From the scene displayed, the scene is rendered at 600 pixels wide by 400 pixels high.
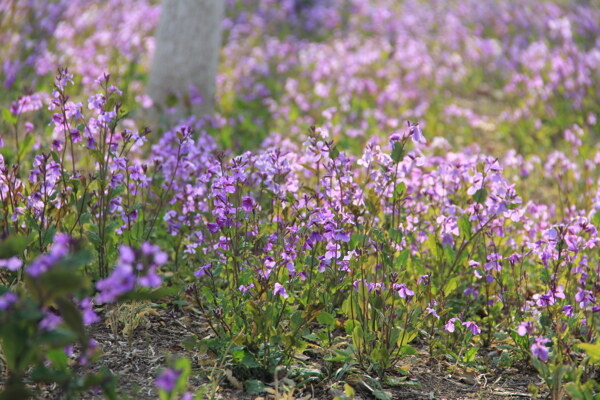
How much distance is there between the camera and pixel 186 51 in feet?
20.5

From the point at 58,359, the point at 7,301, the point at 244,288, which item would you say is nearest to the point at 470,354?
the point at 244,288

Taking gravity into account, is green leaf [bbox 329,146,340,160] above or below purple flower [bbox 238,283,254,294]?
above

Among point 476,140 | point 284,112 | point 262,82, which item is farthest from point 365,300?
point 262,82

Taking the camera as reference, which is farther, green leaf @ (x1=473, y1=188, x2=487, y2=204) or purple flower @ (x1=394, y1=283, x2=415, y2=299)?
green leaf @ (x1=473, y1=188, x2=487, y2=204)

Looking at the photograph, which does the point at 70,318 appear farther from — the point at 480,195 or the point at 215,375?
the point at 480,195

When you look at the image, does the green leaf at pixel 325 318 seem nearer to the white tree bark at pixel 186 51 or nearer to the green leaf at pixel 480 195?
the green leaf at pixel 480 195

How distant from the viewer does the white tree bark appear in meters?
6.14

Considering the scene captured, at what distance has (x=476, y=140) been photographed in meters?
7.01

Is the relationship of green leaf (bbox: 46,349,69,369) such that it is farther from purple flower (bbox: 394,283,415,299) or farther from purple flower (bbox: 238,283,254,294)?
purple flower (bbox: 394,283,415,299)

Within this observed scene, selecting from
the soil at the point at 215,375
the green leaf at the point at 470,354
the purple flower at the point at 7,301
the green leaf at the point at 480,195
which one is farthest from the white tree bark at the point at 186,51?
the purple flower at the point at 7,301

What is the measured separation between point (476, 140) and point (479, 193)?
13.9 ft

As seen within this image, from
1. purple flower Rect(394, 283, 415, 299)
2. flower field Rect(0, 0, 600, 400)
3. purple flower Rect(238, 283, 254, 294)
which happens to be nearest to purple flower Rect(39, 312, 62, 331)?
flower field Rect(0, 0, 600, 400)

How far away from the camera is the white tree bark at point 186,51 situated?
6.14 metres

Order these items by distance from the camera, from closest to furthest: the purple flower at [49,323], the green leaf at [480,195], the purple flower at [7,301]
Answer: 1. the purple flower at [7,301]
2. the purple flower at [49,323]
3. the green leaf at [480,195]
